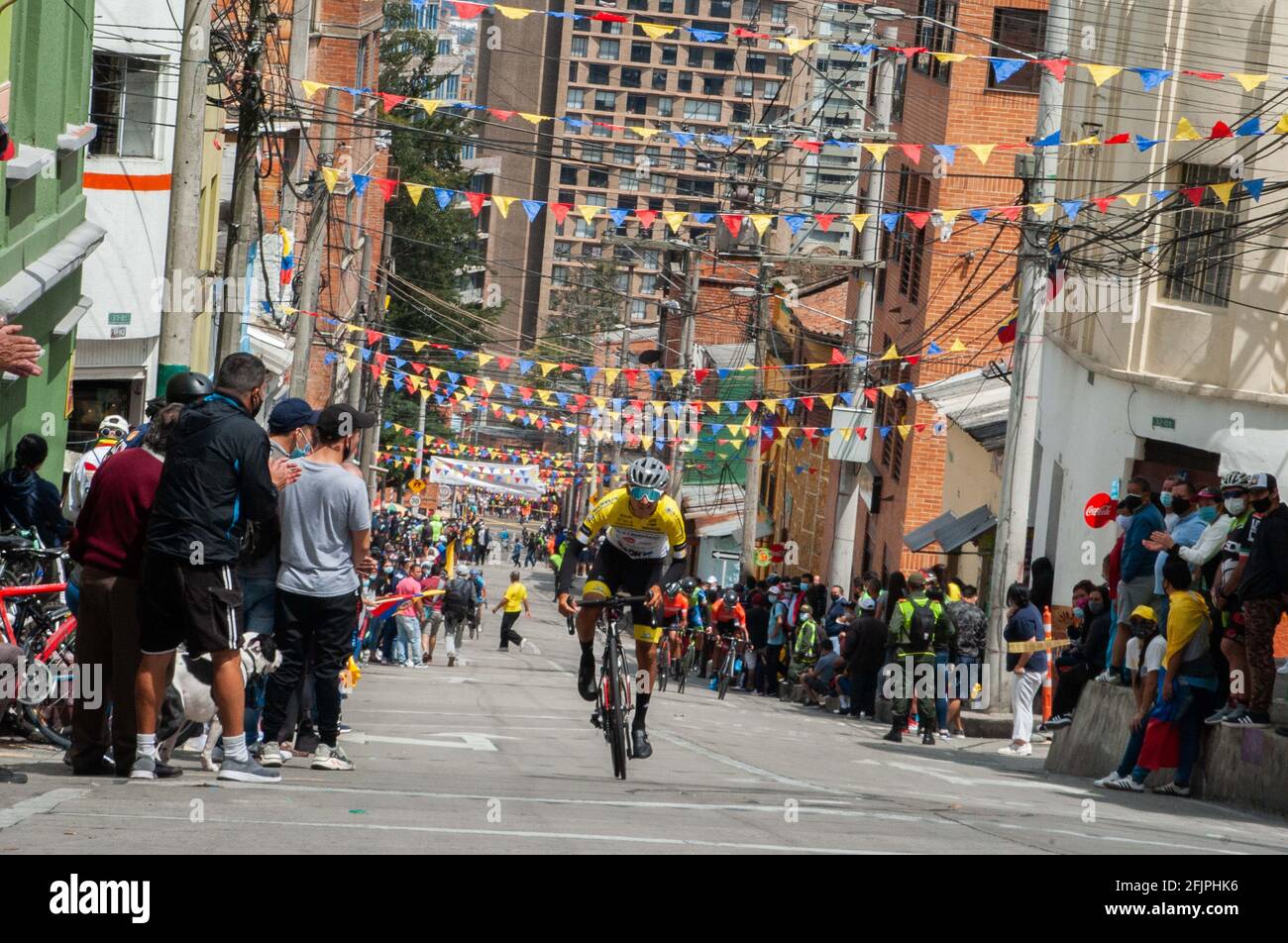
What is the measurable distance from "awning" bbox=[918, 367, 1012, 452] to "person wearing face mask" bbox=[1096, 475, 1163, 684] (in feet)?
52.8

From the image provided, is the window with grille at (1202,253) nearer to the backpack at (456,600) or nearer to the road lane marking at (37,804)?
the backpack at (456,600)

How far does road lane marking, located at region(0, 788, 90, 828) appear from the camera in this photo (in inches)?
274

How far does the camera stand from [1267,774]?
13.1 m

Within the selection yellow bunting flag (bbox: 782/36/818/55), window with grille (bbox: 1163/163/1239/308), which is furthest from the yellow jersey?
window with grille (bbox: 1163/163/1239/308)

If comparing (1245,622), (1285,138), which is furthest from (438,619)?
(1245,622)

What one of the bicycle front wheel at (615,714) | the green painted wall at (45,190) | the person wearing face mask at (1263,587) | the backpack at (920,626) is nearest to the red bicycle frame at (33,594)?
the bicycle front wheel at (615,714)

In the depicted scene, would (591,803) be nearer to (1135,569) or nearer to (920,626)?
(1135,569)

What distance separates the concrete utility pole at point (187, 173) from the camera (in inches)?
625

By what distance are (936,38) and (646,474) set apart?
108 ft

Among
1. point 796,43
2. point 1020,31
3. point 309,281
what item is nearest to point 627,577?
point 796,43

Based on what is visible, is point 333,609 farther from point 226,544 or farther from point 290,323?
point 290,323

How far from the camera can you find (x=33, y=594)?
10.2 metres

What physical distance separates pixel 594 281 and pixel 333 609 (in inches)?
4317

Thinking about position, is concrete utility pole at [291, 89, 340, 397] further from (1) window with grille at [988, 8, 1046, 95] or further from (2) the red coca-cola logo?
(1) window with grille at [988, 8, 1046, 95]
